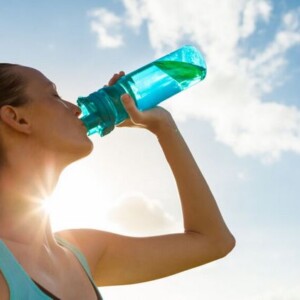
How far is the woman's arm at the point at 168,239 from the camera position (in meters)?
2.73

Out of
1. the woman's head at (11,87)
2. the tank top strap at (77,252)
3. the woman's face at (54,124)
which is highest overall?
the woman's head at (11,87)

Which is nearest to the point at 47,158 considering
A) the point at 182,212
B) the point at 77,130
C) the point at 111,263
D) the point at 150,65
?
the point at 77,130

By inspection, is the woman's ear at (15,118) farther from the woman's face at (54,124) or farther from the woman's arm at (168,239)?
the woman's arm at (168,239)

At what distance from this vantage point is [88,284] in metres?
2.46

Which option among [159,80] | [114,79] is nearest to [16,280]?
[114,79]

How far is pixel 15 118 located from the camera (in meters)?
2.53

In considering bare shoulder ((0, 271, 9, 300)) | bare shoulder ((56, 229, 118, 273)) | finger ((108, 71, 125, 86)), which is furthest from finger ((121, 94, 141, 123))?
bare shoulder ((0, 271, 9, 300))

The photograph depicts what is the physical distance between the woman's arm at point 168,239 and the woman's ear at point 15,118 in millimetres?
527

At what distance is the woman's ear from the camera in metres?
2.50

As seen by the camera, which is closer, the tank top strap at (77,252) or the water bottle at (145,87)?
the tank top strap at (77,252)

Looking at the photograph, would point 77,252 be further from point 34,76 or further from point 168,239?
point 34,76

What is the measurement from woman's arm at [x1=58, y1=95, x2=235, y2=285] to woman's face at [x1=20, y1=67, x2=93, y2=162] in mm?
317

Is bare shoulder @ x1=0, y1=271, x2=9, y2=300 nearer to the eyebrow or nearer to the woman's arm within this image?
the woman's arm

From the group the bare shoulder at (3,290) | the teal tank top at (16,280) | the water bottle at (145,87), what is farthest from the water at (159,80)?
the bare shoulder at (3,290)
